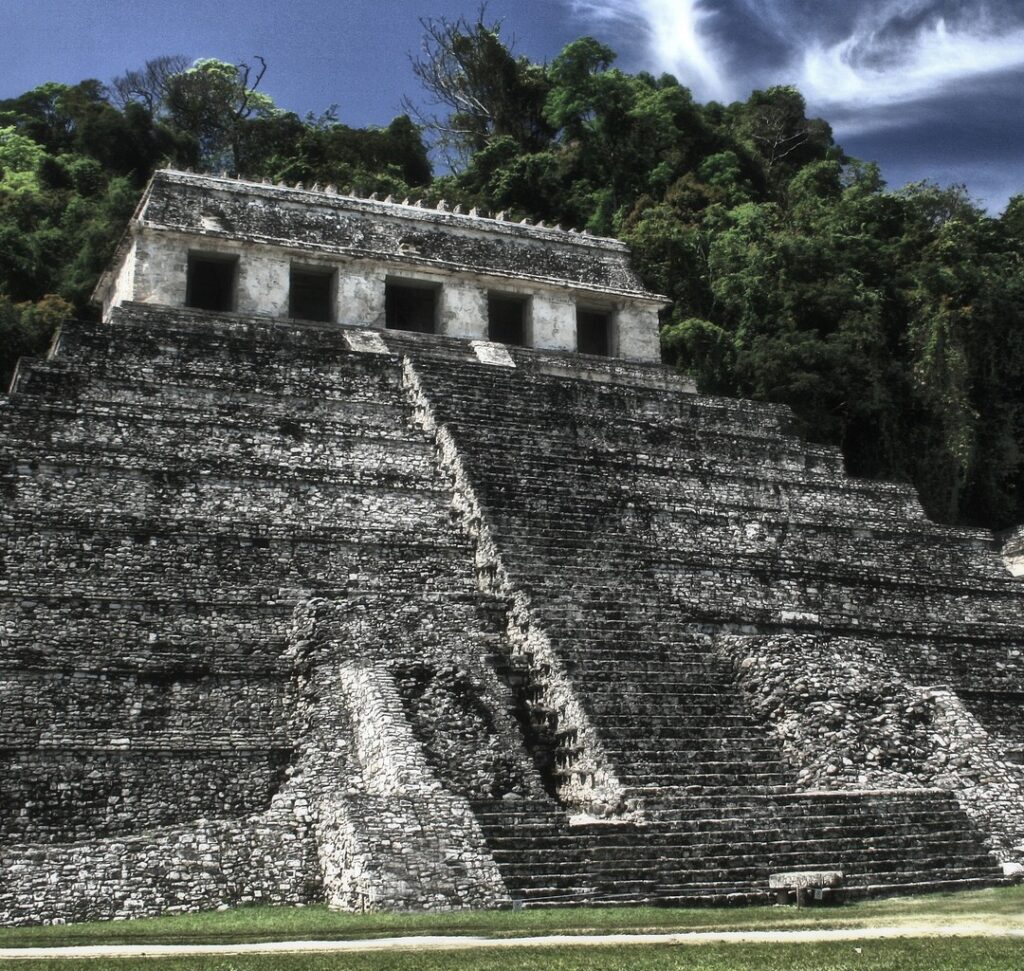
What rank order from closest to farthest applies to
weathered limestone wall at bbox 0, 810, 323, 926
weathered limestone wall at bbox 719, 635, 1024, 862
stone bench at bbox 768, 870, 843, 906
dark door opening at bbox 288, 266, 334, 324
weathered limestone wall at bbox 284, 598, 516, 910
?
weathered limestone wall at bbox 0, 810, 323, 926 < weathered limestone wall at bbox 284, 598, 516, 910 < stone bench at bbox 768, 870, 843, 906 < weathered limestone wall at bbox 719, 635, 1024, 862 < dark door opening at bbox 288, 266, 334, 324

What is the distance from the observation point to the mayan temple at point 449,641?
8992 millimetres

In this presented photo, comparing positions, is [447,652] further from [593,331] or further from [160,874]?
[593,331]

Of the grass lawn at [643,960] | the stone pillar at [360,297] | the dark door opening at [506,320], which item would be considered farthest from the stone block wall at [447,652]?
the dark door opening at [506,320]

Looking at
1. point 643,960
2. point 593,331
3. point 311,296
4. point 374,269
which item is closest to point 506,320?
point 593,331

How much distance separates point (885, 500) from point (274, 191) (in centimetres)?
1174

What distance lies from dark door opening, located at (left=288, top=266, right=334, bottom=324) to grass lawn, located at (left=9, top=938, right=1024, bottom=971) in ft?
50.4

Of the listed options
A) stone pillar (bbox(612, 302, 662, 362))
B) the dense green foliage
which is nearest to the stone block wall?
stone pillar (bbox(612, 302, 662, 362))

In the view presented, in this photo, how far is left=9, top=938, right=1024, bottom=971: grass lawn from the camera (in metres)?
6.14

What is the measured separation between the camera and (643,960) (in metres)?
6.38

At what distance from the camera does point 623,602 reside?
1261 cm

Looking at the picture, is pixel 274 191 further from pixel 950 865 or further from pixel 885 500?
pixel 950 865

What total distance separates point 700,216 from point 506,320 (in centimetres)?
1260

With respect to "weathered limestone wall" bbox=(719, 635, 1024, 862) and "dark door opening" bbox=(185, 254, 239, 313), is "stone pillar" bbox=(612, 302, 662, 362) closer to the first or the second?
"dark door opening" bbox=(185, 254, 239, 313)

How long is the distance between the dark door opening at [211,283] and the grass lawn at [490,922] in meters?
13.7
